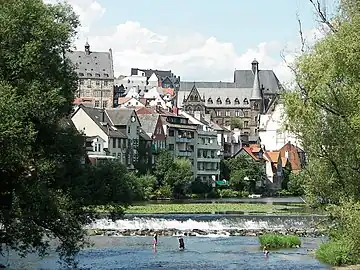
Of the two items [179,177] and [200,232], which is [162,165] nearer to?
Result: [179,177]

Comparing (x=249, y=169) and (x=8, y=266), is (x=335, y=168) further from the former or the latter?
(x=249, y=169)

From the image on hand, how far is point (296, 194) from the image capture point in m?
133

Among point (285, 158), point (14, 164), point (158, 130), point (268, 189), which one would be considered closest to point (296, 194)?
point (268, 189)

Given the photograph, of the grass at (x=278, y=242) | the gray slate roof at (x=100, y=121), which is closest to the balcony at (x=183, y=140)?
the gray slate roof at (x=100, y=121)

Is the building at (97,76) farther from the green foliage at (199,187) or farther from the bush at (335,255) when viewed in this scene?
the bush at (335,255)

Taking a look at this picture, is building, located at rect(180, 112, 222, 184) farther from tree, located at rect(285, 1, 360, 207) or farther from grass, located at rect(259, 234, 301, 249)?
tree, located at rect(285, 1, 360, 207)

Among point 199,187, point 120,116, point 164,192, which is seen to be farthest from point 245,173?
point 120,116

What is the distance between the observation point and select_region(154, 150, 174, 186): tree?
107 meters

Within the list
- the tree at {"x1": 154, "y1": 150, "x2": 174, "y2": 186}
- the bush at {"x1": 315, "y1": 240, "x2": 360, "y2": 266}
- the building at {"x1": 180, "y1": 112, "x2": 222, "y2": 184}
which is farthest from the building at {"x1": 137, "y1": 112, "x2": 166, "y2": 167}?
the bush at {"x1": 315, "y1": 240, "x2": 360, "y2": 266}

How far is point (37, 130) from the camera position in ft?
98.5

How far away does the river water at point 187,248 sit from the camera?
39750 mm

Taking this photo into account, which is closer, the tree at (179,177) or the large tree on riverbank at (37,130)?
the large tree on riverbank at (37,130)

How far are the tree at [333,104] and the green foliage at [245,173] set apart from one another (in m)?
96.5

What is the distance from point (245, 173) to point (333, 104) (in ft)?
329
